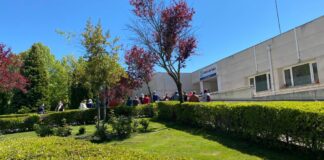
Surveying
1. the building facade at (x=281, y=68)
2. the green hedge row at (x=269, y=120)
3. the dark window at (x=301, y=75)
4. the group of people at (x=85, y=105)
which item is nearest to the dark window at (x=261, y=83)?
the building facade at (x=281, y=68)

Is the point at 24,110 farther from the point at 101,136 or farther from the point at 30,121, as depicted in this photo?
the point at 101,136

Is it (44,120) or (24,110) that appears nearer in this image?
(44,120)

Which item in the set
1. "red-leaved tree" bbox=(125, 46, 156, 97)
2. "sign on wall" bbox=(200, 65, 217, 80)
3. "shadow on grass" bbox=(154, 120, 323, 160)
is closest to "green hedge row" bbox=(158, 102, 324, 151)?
"shadow on grass" bbox=(154, 120, 323, 160)

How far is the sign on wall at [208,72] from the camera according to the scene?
39.0 meters

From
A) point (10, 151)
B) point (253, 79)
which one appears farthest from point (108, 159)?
point (253, 79)

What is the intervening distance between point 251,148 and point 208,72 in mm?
31404

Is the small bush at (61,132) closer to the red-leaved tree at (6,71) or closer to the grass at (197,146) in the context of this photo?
the grass at (197,146)

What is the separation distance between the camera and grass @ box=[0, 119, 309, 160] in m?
9.06

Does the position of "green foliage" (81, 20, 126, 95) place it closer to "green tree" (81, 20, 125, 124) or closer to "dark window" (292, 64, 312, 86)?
"green tree" (81, 20, 125, 124)

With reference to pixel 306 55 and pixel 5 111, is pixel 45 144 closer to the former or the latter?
pixel 306 55

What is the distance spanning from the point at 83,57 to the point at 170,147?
7171mm

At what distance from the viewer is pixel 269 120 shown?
9625 millimetres

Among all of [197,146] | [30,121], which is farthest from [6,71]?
[197,146]

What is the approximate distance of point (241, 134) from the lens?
11.2 m
